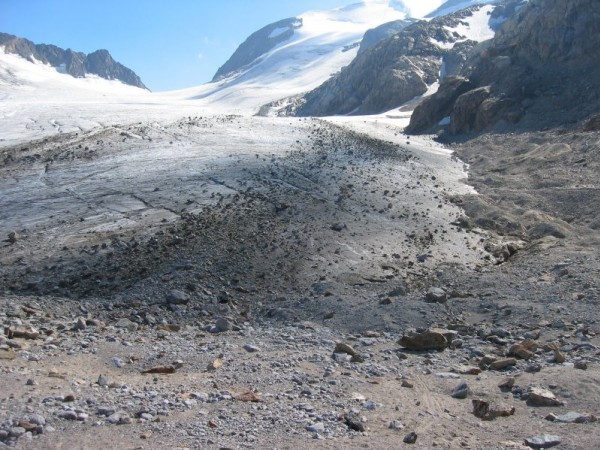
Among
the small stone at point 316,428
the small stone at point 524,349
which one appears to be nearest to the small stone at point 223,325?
the small stone at point 316,428

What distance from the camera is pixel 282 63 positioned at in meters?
141

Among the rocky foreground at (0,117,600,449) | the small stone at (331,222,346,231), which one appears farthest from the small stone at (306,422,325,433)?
the small stone at (331,222,346,231)

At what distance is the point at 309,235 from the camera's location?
47.7ft

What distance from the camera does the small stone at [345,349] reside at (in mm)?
9000

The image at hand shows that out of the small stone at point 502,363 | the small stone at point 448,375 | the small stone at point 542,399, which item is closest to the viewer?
the small stone at point 542,399

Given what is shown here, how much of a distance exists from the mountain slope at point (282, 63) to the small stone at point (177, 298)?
6610cm

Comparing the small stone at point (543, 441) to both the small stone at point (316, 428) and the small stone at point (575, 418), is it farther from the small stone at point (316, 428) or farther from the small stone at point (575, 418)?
the small stone at point (316, 428)

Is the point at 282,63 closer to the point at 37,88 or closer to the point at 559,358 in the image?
the point at 37,88

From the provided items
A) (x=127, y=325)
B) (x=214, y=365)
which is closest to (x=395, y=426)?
(x=214, y=365)

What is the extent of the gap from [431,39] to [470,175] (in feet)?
178

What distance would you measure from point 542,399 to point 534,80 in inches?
1222

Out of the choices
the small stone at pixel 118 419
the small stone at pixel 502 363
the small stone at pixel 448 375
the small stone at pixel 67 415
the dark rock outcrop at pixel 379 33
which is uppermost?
the dark rock outcrop at pixel 379 33

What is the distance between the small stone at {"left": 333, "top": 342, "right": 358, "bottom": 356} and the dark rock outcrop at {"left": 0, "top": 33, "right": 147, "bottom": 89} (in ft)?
530

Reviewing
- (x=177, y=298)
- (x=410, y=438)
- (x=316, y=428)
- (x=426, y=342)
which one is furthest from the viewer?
(x=177, y=298)
